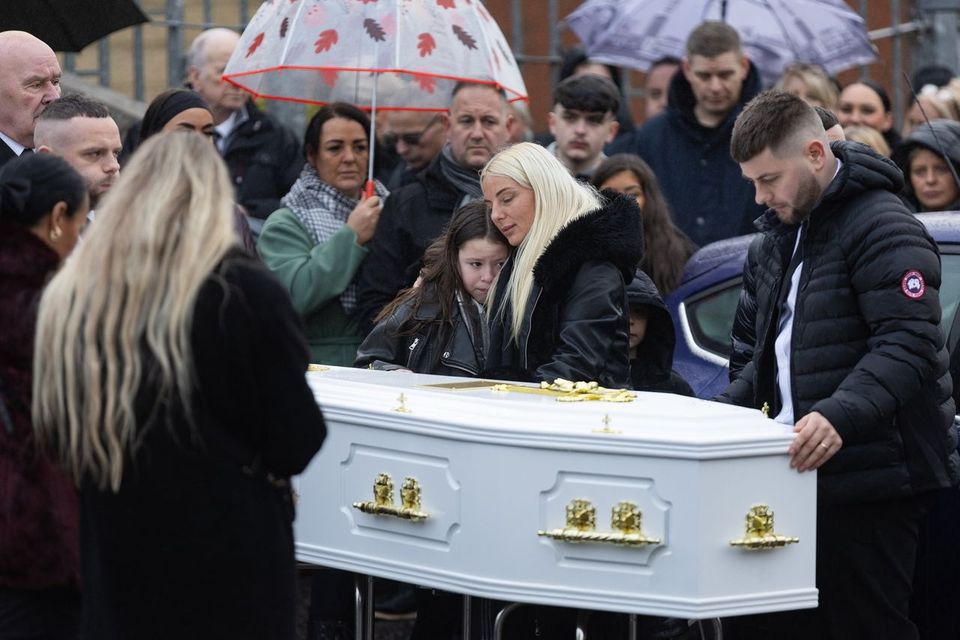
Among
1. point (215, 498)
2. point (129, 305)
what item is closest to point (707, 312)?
point (215, 498)

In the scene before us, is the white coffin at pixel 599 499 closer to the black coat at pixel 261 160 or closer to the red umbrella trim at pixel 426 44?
the red umbrella trim at pixel 426 44

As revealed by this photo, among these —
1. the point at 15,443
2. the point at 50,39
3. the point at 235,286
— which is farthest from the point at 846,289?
the point at 50,39

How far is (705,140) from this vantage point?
8.64 metres

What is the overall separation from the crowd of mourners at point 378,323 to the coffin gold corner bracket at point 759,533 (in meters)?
0.17

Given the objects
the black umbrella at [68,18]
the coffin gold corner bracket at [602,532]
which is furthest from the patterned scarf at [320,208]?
the coffin gold corner bracket at [602,532]

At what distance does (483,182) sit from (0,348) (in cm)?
202

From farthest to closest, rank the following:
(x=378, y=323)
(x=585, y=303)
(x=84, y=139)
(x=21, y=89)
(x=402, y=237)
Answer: (x=402, y=237)
(x=21, y=89)
(x=378, y=323)
(x=84, y=139)
(x=585, y=303)

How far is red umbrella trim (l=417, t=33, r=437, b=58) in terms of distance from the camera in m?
6.90

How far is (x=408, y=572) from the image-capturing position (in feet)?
16.1

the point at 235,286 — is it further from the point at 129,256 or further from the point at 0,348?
the point at 0,348

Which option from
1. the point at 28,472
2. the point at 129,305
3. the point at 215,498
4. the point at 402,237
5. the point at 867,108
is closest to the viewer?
the point at 129,305

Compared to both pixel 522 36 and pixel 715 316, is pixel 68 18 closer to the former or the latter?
pixel 715 316

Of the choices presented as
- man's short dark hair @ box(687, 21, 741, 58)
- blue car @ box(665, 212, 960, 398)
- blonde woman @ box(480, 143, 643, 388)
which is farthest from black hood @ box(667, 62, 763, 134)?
blonde woman @ box(480, 143, 643, 388)

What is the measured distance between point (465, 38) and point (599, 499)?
292cm
